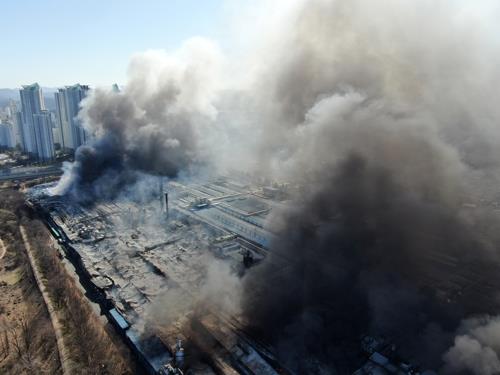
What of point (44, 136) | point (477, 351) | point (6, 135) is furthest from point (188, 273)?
point (6, 135)

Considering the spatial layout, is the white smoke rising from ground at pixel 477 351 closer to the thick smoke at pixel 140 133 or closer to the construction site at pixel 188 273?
the construction site at pixel 188 273

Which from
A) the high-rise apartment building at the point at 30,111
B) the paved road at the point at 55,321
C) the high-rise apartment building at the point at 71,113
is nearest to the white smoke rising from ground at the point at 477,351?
the paved road at the point at 55,321

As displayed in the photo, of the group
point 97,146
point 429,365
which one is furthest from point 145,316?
point 97,146

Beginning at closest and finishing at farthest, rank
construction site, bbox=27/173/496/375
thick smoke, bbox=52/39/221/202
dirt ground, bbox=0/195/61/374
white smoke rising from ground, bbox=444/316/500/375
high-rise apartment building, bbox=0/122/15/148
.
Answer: white smoke rising from ground, bbox=444/316/500/375
construction site, bbox=27/173/496/375
dirt ground, bbox=0/195/61/374
thick smoke, bbox=52/39/221/202
high-rise apartment building, bbox=0/122/15/148

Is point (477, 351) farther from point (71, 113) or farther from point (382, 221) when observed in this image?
point (71, 113)

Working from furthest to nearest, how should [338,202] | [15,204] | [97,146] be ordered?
[97,146], [15,204], [338,202]

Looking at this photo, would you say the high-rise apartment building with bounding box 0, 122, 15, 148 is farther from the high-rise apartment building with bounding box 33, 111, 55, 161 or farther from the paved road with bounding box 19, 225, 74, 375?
the paved road with bounding box 19, 225, 74, 375

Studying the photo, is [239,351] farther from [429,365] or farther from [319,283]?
[429,365]

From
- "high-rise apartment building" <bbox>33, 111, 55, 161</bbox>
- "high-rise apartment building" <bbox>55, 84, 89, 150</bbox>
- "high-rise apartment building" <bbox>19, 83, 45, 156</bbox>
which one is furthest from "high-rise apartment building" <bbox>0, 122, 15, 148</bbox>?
"high-rise apartment building" <bbox>33, 111, 55, 161</bbox>

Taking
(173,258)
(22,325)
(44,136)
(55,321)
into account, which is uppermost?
(44,136)
